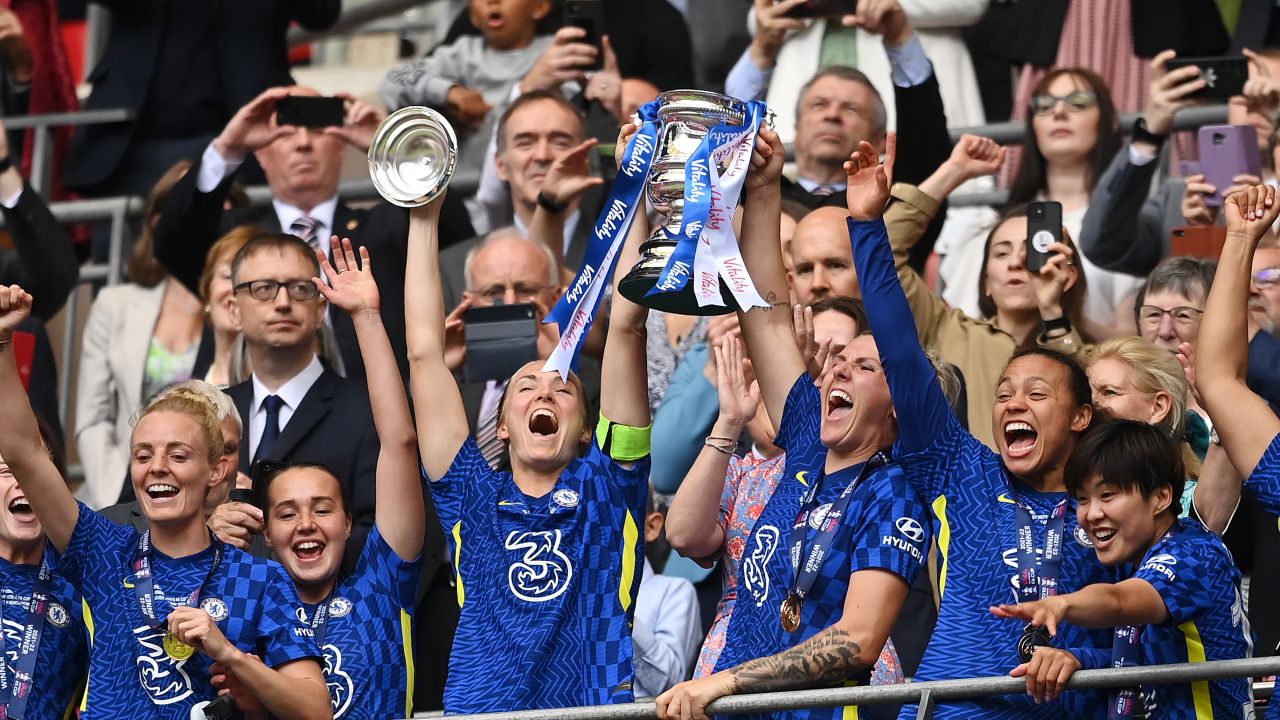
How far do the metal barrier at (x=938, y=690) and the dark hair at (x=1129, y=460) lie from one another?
0.51m

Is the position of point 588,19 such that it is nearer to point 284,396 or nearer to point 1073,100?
point 1073,100

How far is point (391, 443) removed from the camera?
667 centimetres

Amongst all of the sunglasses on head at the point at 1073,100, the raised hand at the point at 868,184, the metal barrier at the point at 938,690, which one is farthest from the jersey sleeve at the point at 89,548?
the sunglasses on head at the point at 1073,100

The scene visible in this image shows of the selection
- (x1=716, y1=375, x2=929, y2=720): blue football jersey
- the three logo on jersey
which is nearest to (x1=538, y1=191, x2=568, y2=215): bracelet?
(x1=716, y1=375, x2=929, y2=720): blue football jersey

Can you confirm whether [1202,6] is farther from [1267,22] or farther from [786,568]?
[786,568]

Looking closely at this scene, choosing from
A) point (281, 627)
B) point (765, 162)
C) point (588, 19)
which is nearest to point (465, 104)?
point (588, 19)

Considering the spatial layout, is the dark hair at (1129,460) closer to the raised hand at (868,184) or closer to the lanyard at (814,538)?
the lanyard at (814,538)

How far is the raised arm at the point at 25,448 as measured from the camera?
21.1ft

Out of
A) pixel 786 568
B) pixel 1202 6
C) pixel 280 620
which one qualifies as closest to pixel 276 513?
pixel 280 620

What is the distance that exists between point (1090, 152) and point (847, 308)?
2.35m

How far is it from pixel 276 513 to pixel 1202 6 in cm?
502

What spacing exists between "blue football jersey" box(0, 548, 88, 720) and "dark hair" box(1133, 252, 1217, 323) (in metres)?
3.52

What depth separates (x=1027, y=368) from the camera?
6.40 m

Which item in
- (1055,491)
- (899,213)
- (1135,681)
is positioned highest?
(899,213)
